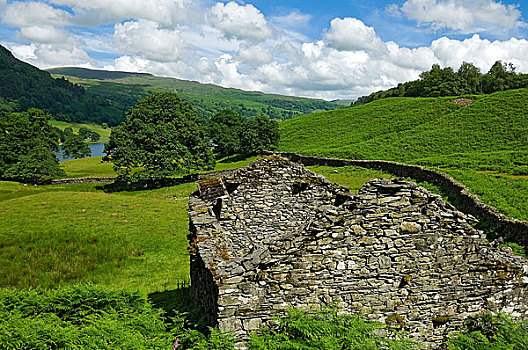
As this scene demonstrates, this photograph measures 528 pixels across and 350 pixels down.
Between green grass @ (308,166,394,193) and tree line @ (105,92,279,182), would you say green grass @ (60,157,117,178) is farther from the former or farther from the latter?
green grass @ (308,166,394,193)

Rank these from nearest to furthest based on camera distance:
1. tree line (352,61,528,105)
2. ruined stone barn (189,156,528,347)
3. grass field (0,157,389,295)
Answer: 1. ruined stone barn (189,156,528,347)
2. grass field (0,157,389,295)
3. tree line (352,61,528,105)

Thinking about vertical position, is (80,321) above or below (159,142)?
below

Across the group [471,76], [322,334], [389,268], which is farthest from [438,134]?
[471,76]

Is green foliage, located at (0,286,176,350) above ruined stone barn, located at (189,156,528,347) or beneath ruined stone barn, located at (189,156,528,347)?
beneath

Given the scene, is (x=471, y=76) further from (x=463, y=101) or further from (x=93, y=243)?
(x=93, y=243)

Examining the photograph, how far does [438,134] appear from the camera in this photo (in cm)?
4925

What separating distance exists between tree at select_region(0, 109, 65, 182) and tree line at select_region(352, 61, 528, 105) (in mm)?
84757

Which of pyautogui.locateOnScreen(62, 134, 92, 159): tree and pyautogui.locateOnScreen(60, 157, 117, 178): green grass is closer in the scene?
pyautogui.locateOnScreen(60, 157, 117, 178): green grass

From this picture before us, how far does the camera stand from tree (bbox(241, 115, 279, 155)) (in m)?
71.5

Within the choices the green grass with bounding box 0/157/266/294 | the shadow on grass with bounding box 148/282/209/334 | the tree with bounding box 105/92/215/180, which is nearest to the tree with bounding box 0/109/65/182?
the tree with bounding box 105/92/215/180

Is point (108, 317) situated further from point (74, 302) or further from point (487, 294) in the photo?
point (487, 294)

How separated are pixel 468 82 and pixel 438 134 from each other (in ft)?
171

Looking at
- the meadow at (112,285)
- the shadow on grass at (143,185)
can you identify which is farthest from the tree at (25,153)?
the meadow at (112,285)

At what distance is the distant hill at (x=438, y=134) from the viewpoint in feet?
114
